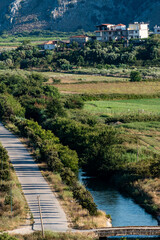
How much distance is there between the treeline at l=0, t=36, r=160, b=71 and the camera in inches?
5448

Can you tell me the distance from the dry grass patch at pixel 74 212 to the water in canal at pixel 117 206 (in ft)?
6.31

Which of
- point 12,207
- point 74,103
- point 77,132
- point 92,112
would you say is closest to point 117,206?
point 12,207

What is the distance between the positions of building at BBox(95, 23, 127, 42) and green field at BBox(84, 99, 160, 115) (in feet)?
215

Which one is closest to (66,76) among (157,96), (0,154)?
(157,96)

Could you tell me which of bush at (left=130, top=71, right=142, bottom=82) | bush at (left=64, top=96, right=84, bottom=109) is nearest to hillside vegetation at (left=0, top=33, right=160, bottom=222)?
bush at (left=64, top=96, right=84, bottom=109)

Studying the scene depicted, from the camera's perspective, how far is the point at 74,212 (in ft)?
126

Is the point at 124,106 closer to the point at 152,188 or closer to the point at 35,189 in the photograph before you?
the point at 152,188

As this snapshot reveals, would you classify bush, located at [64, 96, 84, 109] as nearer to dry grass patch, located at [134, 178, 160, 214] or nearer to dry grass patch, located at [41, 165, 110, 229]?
dry grass patch, located at [41, 165, 110, 229]

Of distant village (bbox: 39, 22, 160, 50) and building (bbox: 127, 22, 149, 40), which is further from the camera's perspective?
distant village (bbox: 39, 22, 160, 50)

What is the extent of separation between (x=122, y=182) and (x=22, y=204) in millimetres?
11969

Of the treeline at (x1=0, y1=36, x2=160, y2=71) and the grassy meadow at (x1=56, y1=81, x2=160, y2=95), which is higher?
the treeline at (x1=0, y1=36, x2=160, y2=71)

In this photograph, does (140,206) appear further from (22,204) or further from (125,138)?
(125,138)

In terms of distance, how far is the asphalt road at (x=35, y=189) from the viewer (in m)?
36.2

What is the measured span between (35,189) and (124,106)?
4427 centimetres
